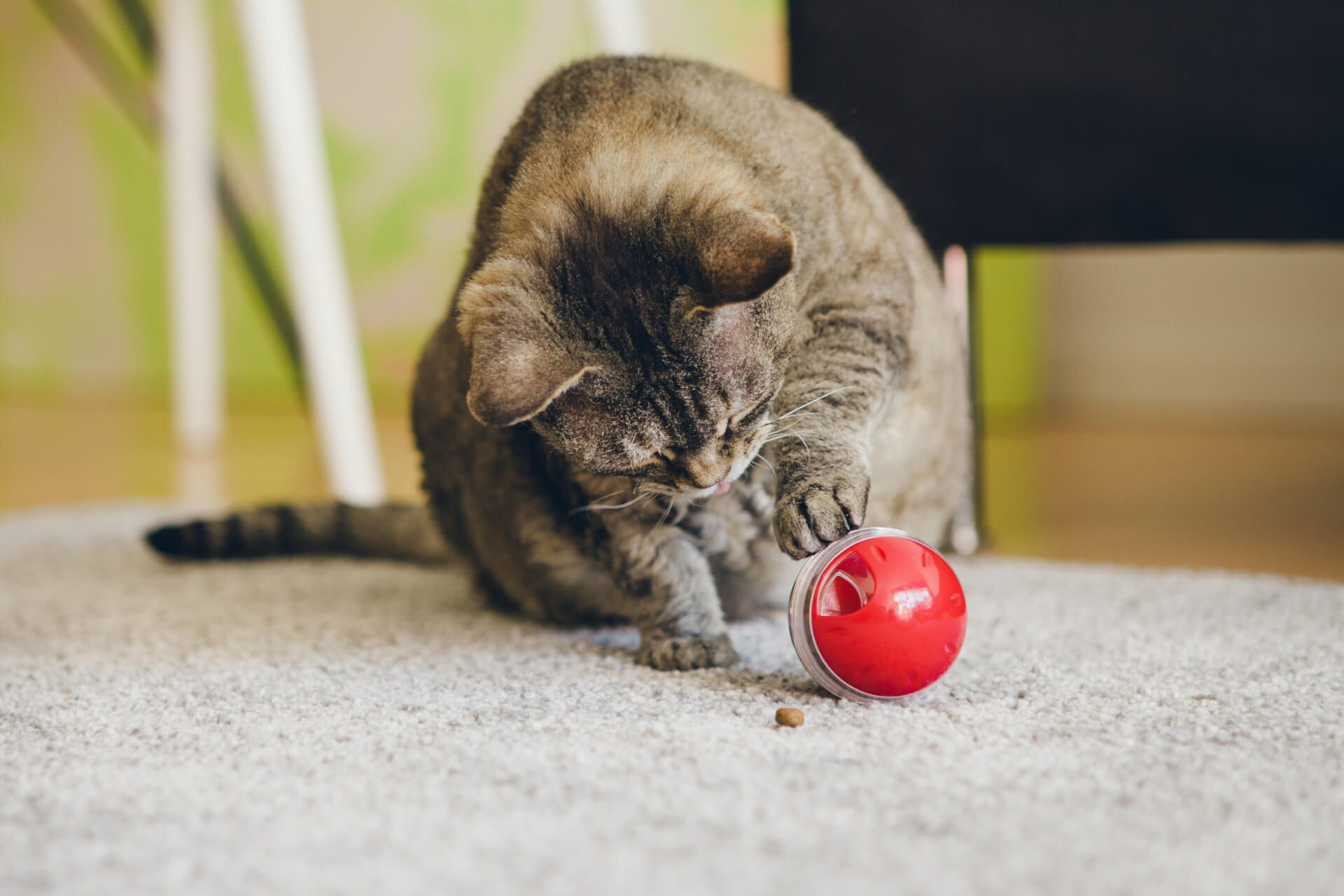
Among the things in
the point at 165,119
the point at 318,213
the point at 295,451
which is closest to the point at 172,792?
the point at 318,213

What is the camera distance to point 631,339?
984mm

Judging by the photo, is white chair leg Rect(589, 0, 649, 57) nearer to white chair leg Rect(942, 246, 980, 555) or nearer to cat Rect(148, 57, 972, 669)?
white chair leg Rect(942, 246, 980, 555)

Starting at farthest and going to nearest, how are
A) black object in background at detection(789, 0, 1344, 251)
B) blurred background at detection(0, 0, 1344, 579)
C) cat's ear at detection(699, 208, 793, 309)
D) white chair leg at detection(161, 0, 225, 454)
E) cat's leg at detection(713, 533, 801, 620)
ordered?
white chair leg at detection(161, 0, 225, 454), blurred background at detection(0, 0, 1344, 579), black object in background at detection(789, 0, 1344, 251), cat's leg at detection(713, 533, 801, 620), cat's ear at detection(699, 208, 793, 309)

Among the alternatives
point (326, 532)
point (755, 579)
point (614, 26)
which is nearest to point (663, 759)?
point (755, 579)

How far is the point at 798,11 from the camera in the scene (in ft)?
5.55

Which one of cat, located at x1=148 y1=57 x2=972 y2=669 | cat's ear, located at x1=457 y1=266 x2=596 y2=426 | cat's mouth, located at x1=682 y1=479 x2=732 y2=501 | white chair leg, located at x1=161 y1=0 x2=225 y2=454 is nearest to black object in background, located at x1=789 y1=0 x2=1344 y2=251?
cat, located at x1=148 y1=57 x2=972 y2=669

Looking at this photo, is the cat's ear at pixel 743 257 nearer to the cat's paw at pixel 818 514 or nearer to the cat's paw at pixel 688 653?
the cat's paw at pixel 818 514

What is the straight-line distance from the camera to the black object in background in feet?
4.75

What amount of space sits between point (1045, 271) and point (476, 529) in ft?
7.28

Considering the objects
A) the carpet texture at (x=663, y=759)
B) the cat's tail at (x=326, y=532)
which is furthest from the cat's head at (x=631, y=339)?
the cat's tail at (x=326, y=532)

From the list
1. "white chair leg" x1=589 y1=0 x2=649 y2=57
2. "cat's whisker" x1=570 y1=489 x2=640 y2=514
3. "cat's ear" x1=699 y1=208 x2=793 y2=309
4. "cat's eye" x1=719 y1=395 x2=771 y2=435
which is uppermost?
"white chair leg" x1=589 y1=0 x2=649 y2=57

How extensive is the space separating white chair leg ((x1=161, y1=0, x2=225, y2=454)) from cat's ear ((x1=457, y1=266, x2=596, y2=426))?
2.17m

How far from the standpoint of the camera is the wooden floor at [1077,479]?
5.72 feet

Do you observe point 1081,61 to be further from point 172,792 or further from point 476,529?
point 172,792
